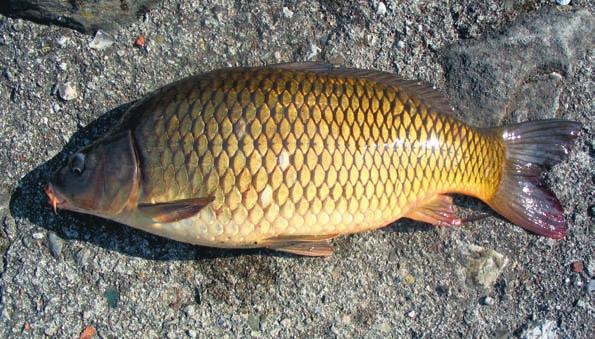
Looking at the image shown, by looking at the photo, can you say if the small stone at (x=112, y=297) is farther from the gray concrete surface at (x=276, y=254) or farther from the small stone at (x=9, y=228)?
the small stone at (x=9, y=228)

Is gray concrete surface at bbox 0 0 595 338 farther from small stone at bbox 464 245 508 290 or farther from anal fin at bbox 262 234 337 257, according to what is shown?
anal fin at bbox 262 234 337 257

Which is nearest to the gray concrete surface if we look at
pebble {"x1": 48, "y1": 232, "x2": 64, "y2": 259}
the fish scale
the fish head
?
pebble {"x1": 48, "y1": 232, "x2": 64, "y2": 259}

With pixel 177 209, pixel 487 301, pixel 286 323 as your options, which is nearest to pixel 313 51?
pixel 177 209

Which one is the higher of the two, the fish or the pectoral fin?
the fish

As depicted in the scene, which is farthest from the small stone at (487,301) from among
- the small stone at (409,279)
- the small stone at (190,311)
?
the small stone at (190,311)

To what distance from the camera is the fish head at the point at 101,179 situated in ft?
8.40

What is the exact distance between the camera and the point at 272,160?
2.48 metres

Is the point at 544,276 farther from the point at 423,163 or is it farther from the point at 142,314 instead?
the point at 142,314

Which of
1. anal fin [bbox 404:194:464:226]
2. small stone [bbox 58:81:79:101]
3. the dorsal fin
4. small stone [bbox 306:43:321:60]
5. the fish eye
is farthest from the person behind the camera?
small stone [bbox 306:43:321:60]

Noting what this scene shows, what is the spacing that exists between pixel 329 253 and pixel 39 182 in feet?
4.81

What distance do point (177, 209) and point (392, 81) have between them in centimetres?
116

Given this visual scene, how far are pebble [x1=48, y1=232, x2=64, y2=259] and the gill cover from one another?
31cm

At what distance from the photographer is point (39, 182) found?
2.88 metres

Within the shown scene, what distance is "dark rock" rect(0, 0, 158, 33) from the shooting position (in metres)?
2.86
